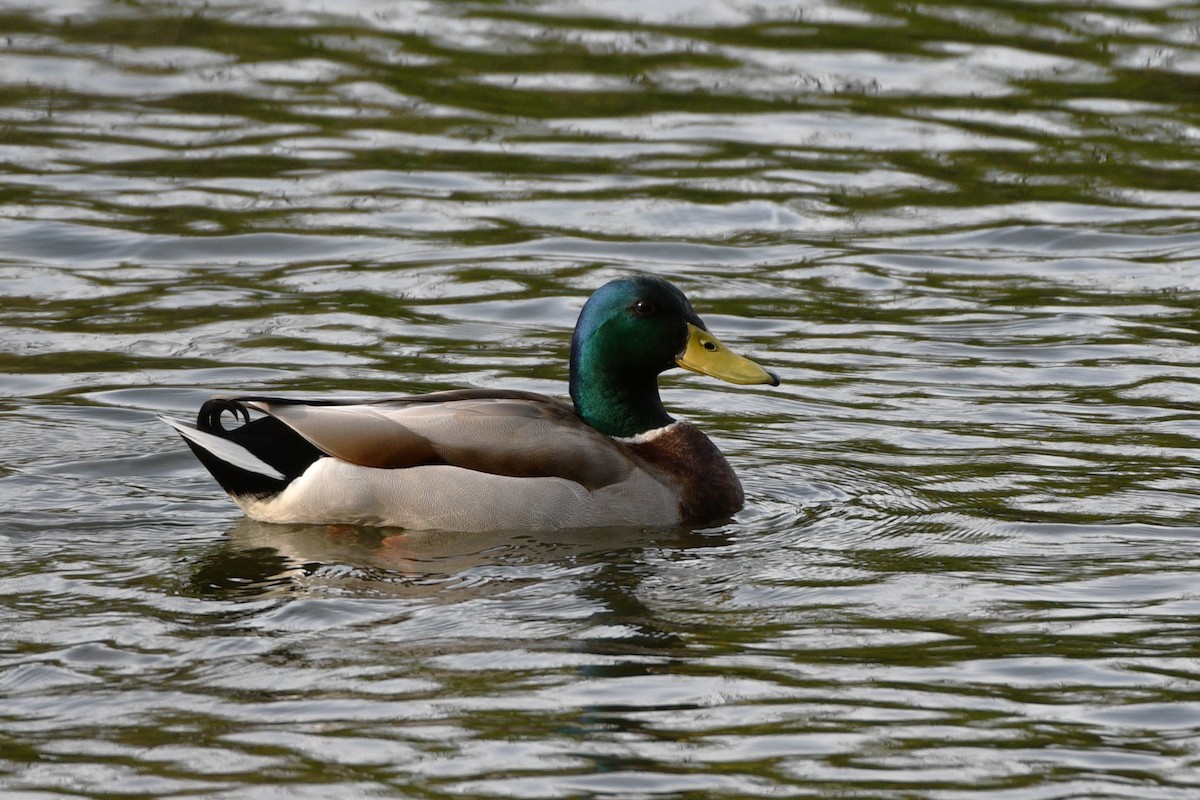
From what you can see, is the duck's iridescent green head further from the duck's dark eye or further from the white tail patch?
A: the white tail patch

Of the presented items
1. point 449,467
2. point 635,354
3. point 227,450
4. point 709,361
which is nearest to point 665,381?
point 709,361

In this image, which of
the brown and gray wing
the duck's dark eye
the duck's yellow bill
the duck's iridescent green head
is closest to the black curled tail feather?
the brown and gray wing

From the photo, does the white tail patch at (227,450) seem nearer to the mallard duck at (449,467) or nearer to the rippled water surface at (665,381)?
the mallard duck at (449,467)

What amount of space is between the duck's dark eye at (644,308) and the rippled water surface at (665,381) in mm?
991

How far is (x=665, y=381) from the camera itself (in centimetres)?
1162

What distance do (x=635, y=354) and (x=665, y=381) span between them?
2.22 m

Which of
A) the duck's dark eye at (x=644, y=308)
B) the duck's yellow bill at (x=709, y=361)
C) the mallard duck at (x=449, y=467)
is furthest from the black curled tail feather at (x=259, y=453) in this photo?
the duck's yellow bill at (x=709, y=361)

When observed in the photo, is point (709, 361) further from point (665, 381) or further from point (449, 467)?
point (665, 381)

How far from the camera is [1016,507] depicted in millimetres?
9094

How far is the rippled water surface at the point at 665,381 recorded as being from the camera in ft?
21.2

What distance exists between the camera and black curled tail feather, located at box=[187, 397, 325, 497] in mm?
8898

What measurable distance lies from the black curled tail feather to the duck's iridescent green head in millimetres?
1273

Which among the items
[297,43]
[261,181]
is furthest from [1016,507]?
[297,43]

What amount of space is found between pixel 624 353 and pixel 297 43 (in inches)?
369
